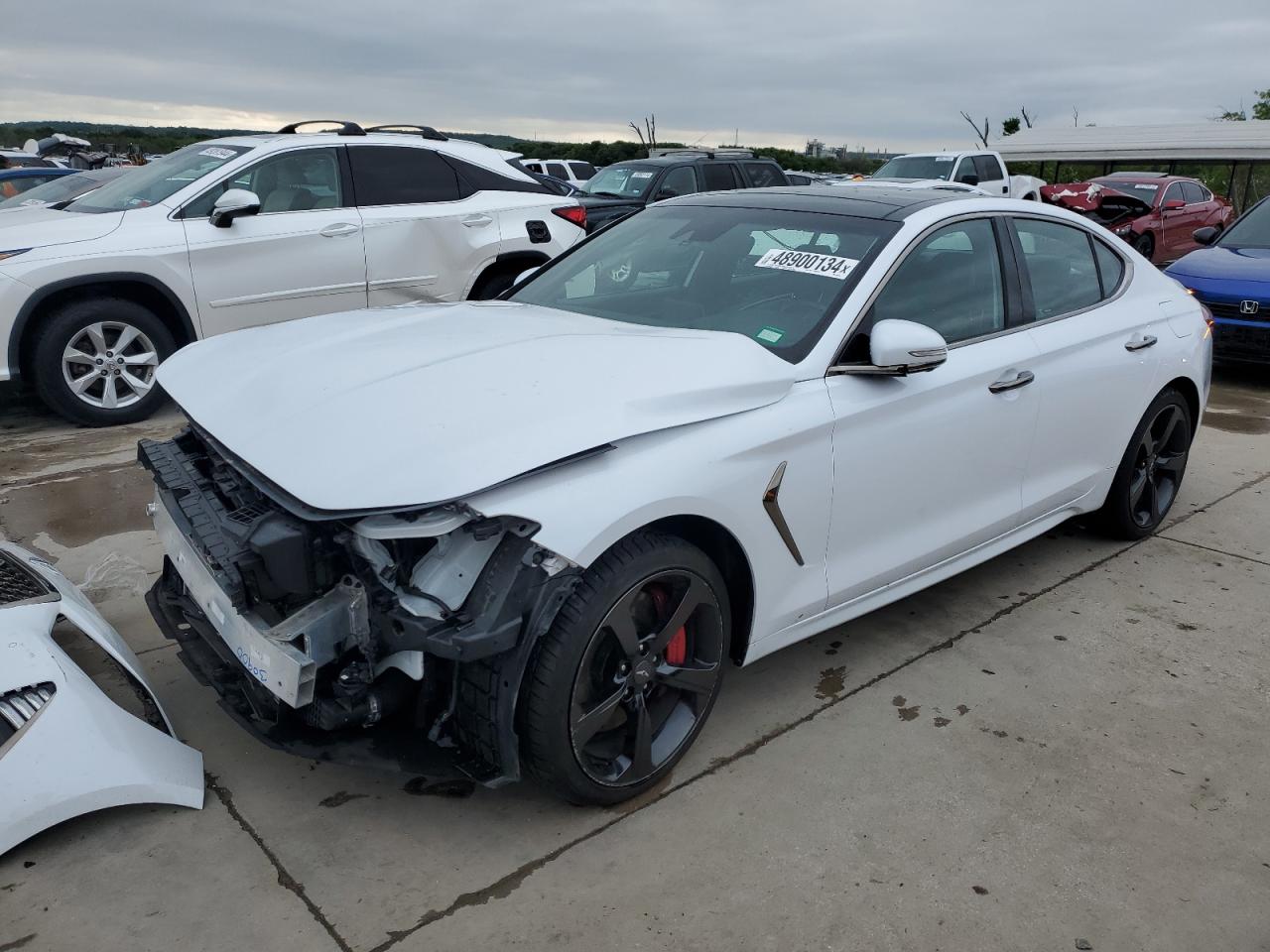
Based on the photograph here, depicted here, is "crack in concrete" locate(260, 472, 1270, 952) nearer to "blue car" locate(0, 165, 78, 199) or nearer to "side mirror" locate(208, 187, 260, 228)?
"side mirror" locate(208, 187, 260, 228)

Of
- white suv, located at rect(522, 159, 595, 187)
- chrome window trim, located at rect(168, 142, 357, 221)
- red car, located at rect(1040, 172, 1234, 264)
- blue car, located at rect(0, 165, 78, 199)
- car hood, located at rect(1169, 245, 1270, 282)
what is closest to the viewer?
chrome window trim, located at rect(168, 142, 357, 221)

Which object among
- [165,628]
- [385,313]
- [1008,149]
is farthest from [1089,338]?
[1008,149]

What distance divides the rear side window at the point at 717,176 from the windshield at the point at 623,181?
0.65 m

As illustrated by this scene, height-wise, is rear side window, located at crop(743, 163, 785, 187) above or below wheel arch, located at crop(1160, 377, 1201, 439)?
above

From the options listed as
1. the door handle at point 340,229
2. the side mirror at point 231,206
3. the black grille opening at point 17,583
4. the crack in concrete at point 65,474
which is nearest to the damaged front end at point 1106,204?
the door handle at point 340,229

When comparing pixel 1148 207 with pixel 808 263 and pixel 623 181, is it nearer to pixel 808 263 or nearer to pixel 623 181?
pixel 623 181

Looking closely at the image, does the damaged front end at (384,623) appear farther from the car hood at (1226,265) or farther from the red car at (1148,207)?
the red car at (1148,207)

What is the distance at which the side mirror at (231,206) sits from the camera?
250 inches

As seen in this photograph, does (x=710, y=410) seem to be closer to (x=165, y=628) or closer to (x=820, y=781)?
(x=820, y=781)

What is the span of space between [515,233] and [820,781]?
5.53 meters

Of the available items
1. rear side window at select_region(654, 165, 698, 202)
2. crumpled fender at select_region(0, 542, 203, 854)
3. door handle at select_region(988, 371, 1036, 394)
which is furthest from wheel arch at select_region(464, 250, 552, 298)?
crumpled fender at select_region(0, 542, 203, 854)

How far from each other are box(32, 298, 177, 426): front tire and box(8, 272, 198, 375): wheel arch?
6 cm

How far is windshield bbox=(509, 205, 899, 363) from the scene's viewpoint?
3242mm

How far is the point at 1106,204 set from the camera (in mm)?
15930
